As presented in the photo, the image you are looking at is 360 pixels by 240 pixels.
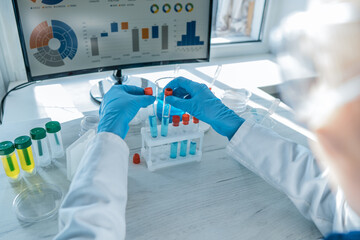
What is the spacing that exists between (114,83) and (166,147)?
61 cm

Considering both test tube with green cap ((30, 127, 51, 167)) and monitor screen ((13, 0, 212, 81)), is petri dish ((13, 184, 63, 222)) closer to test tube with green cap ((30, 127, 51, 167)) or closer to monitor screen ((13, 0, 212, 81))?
test tube with green cap ((30, 127, 51, 167))

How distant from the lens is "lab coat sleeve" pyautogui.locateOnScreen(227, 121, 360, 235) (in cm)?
67

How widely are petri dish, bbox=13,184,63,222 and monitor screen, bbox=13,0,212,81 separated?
1.71 ft

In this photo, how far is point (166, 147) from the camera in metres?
0.93

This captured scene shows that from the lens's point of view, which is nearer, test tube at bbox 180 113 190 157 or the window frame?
test tube at bbox 180 113 190 157

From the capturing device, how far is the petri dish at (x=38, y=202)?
68 cm

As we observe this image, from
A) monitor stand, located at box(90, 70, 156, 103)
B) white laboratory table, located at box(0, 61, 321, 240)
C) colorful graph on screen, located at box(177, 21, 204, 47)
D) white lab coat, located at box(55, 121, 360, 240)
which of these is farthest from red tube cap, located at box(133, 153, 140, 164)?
colorful graph on screen, located at box(177, 21, 204, 47)

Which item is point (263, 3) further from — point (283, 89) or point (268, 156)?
point (283, 89)

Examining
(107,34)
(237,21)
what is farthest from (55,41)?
(237,21)

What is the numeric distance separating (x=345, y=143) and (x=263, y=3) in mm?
1868

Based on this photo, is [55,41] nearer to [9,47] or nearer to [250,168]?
[9,47]

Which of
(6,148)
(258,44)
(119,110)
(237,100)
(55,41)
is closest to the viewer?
(6,148)

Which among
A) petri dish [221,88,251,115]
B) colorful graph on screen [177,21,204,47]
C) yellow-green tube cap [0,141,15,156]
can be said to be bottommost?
petri dish [221,88,251,115]

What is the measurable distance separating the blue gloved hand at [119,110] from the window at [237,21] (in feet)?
3.98
